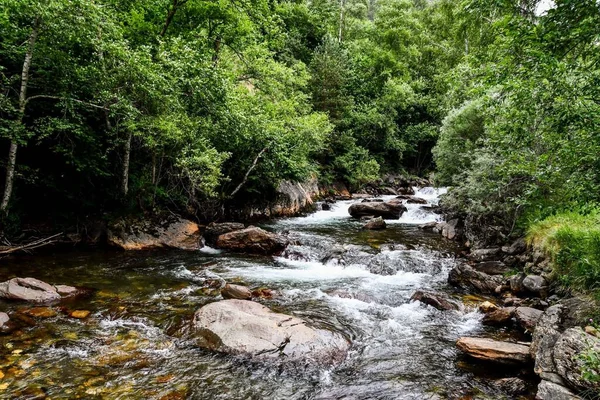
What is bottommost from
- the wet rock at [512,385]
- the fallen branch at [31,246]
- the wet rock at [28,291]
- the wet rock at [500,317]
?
the wet rock at [512,385]

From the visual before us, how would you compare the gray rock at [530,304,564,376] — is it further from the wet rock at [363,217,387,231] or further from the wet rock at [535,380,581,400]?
the wet rock at [363,217,387,231]

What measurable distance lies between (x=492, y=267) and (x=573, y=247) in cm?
327

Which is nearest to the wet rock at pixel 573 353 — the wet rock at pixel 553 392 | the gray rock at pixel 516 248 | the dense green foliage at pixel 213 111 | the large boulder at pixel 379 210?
the wet rock at pixel 553 392

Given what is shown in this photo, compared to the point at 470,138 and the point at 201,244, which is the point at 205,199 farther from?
the point at 470,138

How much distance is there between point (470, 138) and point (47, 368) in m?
17.6

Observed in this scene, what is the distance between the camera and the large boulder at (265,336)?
603 centimetres

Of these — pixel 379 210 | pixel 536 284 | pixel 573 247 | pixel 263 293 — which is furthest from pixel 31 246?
pixel 379 210

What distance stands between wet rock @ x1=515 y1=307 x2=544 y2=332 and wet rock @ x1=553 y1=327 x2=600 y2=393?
196 centimetres

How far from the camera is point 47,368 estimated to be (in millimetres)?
5289

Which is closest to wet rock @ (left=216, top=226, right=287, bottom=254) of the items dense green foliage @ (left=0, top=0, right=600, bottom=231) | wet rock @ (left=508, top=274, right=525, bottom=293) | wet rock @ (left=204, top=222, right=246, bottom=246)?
wet rock @ (left=204, top=222, right=246, bottom=246)

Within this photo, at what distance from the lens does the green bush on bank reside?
6793 millimetres

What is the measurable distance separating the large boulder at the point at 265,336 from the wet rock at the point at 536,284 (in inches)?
215

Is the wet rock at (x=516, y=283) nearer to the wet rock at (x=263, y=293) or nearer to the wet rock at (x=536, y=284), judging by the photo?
the wet rock at (x=536, y=284)

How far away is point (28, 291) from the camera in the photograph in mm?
7676
